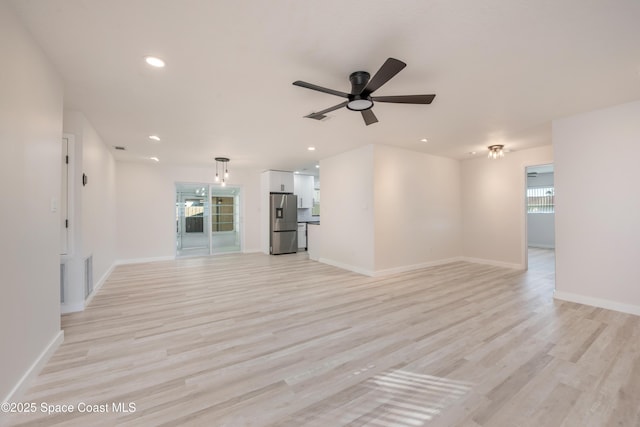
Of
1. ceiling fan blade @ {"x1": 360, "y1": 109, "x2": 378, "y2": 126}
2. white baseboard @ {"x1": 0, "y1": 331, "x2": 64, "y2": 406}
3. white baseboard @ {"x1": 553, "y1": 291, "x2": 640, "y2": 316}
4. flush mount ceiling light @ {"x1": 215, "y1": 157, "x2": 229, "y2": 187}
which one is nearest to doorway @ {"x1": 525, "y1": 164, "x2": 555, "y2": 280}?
white baseboard @ {"x1": 553, "y1": 291, "x2": 640, "y2": 316}

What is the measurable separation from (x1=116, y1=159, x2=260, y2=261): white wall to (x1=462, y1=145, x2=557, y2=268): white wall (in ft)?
20.9

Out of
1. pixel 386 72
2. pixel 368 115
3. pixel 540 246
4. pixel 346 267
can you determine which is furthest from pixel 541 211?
pixel 386 72

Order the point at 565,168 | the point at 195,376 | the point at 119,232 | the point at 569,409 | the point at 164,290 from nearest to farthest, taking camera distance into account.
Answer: the point at 569,409
the point at 195,376
the point at 565,168
the point at 164,290
the point at 119,232

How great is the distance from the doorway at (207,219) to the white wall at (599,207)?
25.0ft

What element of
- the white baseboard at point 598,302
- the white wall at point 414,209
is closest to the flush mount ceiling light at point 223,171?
the white wall at point 414,209

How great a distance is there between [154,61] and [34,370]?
265cm

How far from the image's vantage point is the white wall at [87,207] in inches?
133

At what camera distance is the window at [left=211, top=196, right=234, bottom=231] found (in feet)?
27.0

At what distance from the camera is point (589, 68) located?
2.41m

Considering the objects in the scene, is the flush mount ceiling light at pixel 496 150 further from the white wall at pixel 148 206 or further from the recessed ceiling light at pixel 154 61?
the white wall at pixel 148 206

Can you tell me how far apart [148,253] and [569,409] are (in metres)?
8.01

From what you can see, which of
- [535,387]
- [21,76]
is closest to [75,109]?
[21,76]

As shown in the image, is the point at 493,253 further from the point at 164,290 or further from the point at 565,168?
the point at 164,290

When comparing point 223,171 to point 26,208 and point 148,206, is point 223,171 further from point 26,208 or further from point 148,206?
point 26,208
